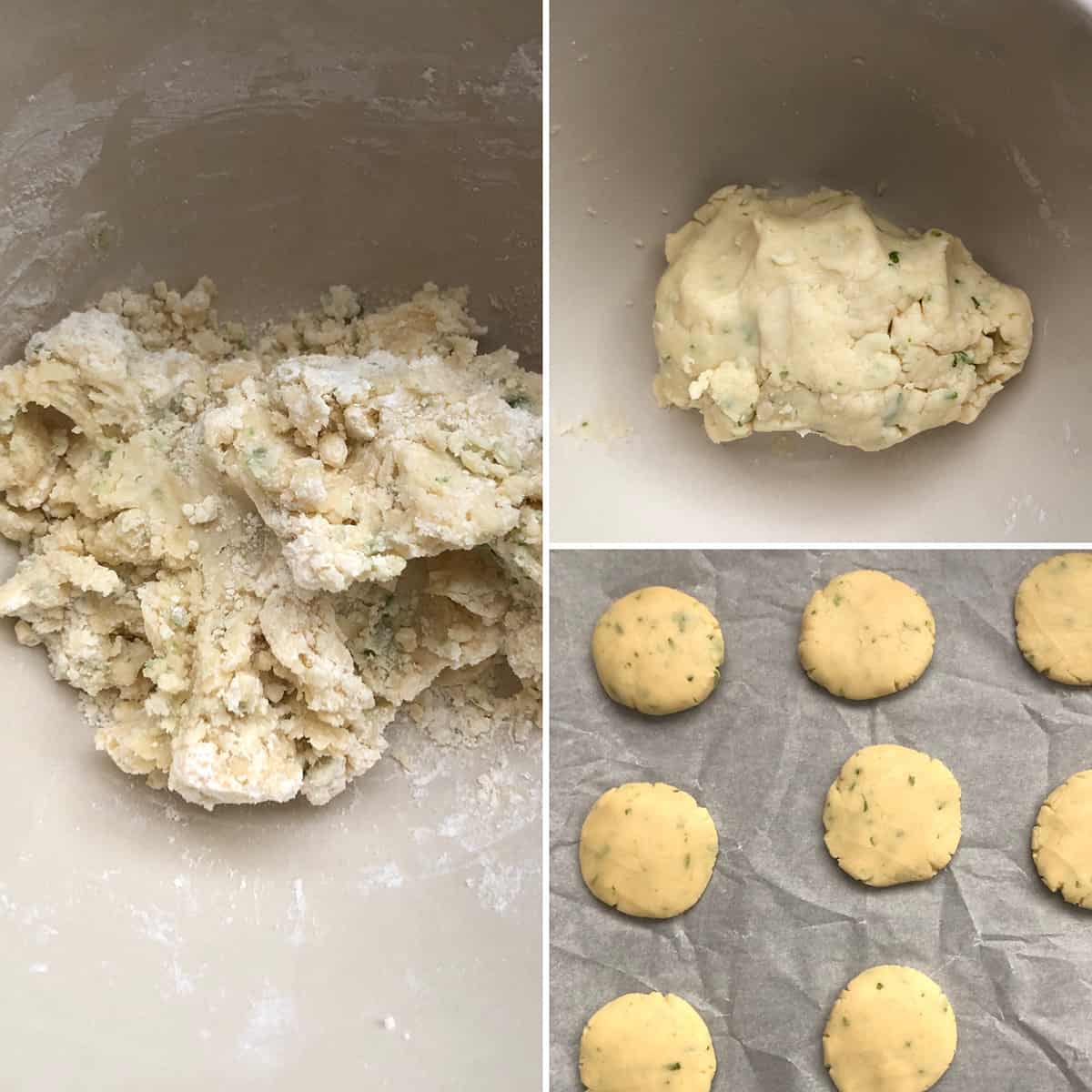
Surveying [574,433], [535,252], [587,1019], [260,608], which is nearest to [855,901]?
[587,1019]

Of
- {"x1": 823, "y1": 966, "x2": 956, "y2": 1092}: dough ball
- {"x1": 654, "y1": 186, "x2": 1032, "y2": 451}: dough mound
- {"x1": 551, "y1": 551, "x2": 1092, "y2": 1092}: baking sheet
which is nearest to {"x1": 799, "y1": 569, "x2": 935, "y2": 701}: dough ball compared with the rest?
{"x1": 551, "y1": 551, "x2": 1092, "y2": 1092}: baking sheet

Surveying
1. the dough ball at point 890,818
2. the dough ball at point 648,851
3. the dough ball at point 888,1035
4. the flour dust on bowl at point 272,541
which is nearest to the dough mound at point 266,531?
the flour dust on bowl at point 272,541

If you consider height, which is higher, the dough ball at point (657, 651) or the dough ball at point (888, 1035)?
the dough ball at point (657, 651)

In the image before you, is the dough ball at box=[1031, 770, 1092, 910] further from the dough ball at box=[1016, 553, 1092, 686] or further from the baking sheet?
the dough ball at box=[1016, 553, 1092, 686]

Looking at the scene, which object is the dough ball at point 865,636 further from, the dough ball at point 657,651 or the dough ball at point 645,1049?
the dough ball at point 645,1049

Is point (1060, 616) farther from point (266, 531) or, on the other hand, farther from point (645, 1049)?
point (266, 531)

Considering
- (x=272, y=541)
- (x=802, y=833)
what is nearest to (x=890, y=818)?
(x=802, y=833)
